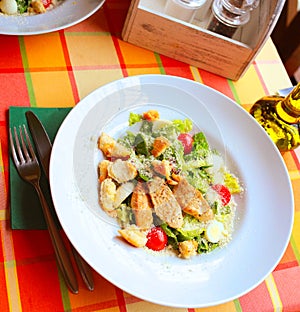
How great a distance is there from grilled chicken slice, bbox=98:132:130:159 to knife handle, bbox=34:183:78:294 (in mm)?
156

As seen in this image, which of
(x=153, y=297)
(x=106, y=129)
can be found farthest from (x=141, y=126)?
(x=153, y=297)

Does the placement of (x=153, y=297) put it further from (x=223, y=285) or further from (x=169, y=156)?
(x=169, y=156)

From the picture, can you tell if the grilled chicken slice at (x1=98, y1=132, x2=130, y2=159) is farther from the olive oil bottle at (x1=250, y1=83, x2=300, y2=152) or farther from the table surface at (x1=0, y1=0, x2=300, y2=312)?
the olive oil bottle at (x1=250, y1=83, x2=300, y2=152)

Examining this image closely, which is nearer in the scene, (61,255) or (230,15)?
(61,255)

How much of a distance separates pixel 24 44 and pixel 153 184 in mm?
449

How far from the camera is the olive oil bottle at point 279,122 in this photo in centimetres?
103

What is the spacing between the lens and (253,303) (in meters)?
0.86

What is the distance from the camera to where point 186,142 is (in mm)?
940

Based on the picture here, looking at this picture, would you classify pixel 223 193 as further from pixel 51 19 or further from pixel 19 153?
pixel 51 19

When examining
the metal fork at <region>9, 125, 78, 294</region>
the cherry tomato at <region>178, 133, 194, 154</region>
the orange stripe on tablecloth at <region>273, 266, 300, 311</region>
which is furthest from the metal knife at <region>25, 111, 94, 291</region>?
the orange stripe on tablecloth at <region>273, 266, 300, 311</region>

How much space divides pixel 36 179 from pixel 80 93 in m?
0.26

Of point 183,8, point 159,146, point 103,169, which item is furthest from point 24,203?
point 183,8

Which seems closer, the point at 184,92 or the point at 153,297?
the point at 153,297

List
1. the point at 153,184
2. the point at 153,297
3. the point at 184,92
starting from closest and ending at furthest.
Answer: the point at 153,297
the point at 153,184
the point at 184,92
